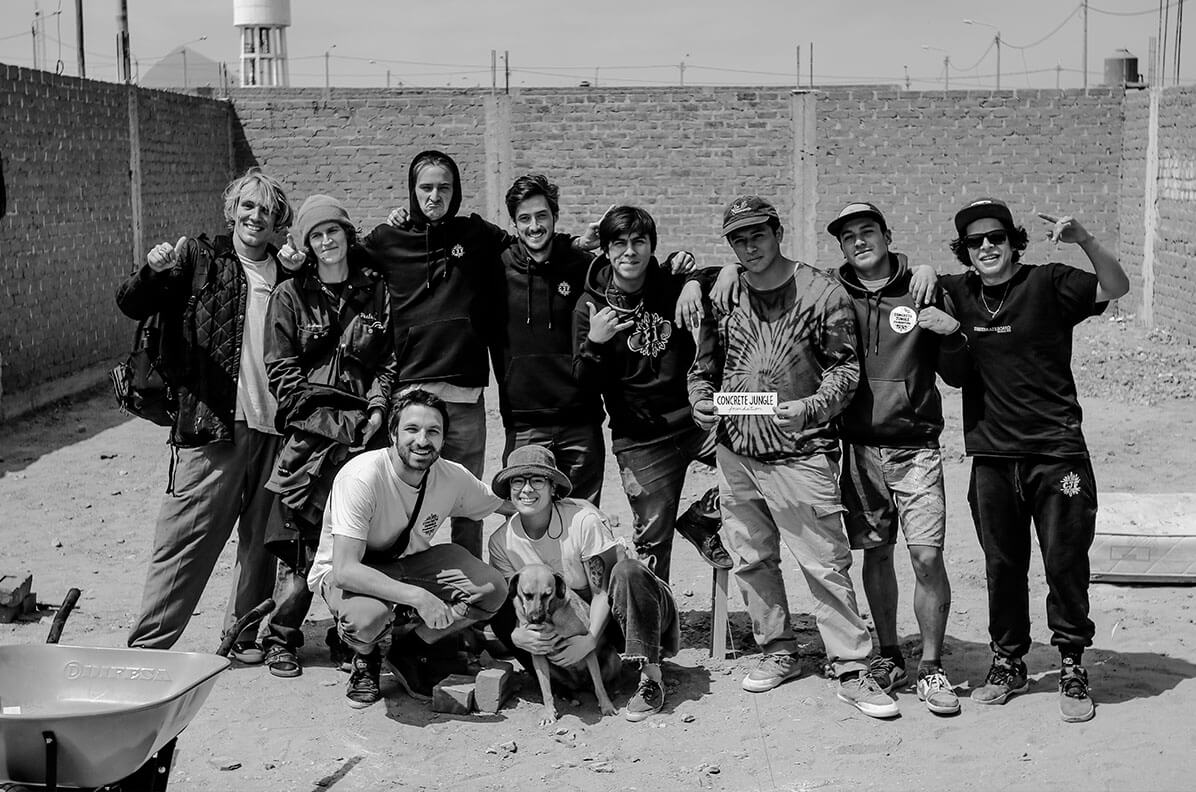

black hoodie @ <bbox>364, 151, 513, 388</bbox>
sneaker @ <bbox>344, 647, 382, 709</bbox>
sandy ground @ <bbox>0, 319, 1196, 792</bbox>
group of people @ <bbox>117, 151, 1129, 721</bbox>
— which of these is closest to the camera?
sandy ground @ <bbox>0, 319, 1196, 792</bbox>

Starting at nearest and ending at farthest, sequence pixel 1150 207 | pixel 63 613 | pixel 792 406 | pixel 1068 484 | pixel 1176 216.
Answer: pixel 63 613
pixel 1068 484
pixel 792 406
pixel 1176 216
pixel 1150 207

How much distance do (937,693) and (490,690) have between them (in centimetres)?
173

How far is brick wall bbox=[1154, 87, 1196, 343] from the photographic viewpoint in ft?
46.0

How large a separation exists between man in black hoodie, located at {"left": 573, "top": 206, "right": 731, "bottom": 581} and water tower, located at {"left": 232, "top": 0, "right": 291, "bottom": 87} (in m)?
19.3

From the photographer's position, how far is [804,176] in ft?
55.5

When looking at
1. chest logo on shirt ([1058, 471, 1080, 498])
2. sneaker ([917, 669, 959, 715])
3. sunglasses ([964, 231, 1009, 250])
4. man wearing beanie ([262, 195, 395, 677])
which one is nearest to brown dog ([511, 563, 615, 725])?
man wearing beanie ([262, 195, 395, 677])

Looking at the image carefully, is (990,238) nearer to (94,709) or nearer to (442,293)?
(442,293)

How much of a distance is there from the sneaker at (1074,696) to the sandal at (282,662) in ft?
10.2

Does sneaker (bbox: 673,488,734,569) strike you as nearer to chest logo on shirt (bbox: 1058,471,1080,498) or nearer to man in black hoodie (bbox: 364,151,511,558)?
man in black hoodie (bbox: 364,151,511,558)

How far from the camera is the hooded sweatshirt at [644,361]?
5.42 m

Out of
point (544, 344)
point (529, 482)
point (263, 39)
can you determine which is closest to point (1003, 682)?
point (529, 482)

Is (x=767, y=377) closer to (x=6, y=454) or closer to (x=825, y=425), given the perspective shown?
(x=825, y=425)

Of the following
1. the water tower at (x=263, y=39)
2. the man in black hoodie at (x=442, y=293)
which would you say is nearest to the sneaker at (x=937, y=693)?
the man in black hoodie at (x=442, y=293)

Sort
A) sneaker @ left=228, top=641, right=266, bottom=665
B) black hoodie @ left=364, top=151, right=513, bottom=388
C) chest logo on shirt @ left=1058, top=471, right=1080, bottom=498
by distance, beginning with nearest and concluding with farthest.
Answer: chest logo on shirt @ left=1058, top=471, right=1080, bottom=498 < black hoodie @ left=364, top=151, right=513, bottom=388 < sneaker @ left=228, top=641, right=266, bottom=665
